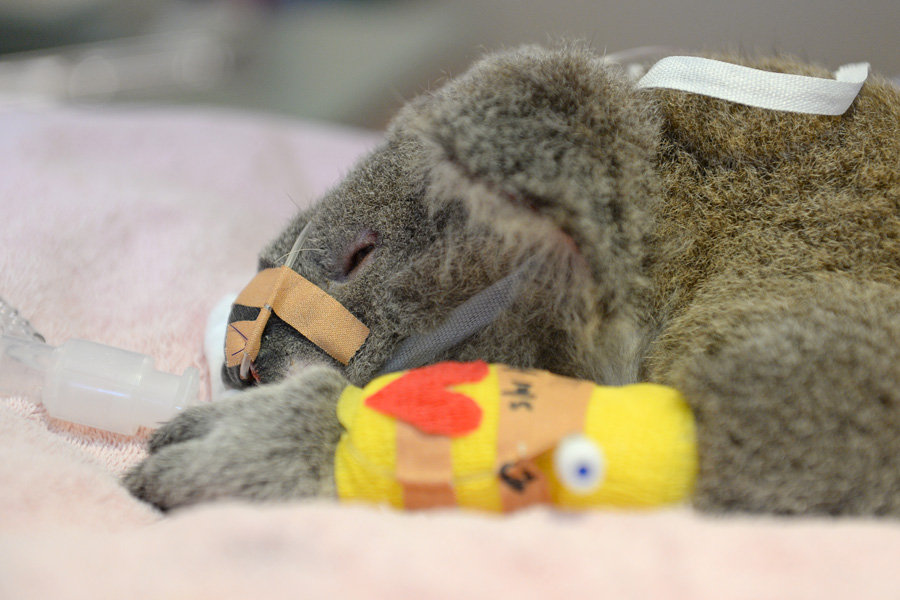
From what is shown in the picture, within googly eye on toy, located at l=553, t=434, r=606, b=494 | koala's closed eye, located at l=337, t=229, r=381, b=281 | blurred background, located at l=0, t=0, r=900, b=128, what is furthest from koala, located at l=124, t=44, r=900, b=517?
blurred background, located at l=0, t=0, r=900, b=128

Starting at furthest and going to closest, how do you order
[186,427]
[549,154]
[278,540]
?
[186,427], [549,154], [278,540]

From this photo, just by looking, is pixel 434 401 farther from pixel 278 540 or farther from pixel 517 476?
pixel 278 540

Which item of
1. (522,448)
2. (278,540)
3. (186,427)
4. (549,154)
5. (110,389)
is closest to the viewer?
(278,540)

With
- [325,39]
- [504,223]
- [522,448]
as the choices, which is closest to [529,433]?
[522,448]

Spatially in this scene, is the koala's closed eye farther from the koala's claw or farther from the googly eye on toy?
the googly eye on toy

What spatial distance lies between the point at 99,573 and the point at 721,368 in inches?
25.6

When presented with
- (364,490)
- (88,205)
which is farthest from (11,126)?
(364,490)

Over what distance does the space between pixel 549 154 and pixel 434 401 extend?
0.32 m

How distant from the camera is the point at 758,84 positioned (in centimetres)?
104

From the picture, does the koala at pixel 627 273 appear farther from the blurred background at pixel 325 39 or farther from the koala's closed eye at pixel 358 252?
the blurred background at pixel 325 39

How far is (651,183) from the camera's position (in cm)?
100

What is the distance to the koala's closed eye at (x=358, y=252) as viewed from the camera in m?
1.08

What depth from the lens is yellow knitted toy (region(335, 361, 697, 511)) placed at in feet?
2.49

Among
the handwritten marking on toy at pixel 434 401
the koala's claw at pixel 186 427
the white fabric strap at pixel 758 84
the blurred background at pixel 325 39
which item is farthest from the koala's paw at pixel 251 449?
the blurred background at pixel 325 39
